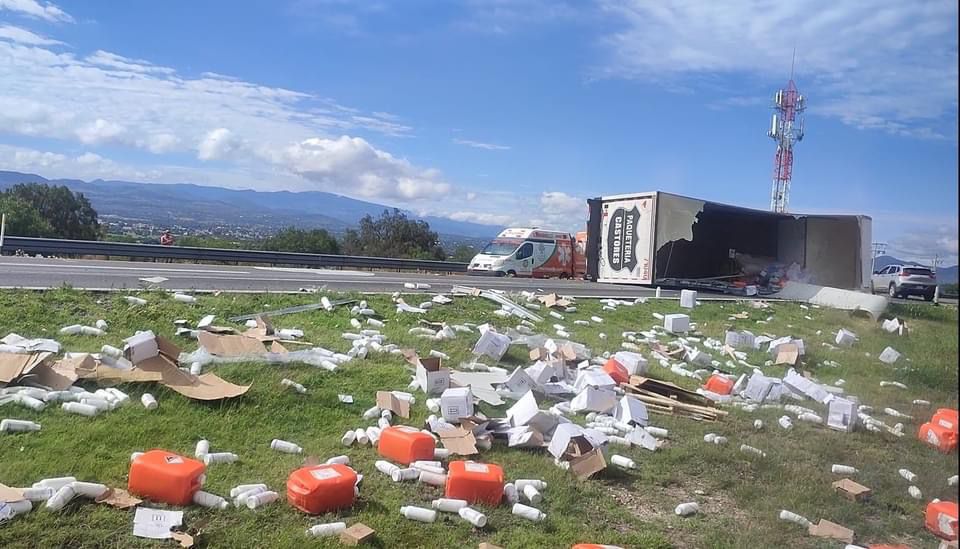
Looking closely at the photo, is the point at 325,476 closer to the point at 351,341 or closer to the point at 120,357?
the point at 120,357

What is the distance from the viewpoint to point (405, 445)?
4.97 metres

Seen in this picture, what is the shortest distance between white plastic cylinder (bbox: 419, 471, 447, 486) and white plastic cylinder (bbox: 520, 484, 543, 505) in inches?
20.8

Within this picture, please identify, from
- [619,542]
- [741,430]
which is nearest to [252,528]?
[619,542]

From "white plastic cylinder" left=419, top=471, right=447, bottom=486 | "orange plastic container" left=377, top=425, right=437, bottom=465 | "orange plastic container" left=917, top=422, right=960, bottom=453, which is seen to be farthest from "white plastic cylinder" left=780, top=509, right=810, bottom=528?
"orange plastic container" left=377, top=425, right=437, bottom=465

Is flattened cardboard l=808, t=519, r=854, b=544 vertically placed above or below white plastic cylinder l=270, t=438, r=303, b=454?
below

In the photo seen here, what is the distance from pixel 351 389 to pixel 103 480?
2.60m

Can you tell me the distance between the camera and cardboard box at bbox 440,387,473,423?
5.81 m

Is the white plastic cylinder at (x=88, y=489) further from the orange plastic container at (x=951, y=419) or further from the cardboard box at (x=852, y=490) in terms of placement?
the cardboard box at (x=852, y=490)

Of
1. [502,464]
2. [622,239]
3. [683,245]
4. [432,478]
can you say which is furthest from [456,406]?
[683,245]

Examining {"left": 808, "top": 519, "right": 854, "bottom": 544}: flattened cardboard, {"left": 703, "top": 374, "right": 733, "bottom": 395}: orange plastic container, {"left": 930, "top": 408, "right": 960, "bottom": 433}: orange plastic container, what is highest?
{"left": 930, "top": 408, "right": 960, "bottom": 433}: orange plastic container

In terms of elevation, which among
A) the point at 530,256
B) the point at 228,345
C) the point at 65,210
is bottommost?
the point at 228,345

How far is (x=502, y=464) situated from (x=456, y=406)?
80 centimetres

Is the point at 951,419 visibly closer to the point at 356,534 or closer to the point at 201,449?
the point at 356,534

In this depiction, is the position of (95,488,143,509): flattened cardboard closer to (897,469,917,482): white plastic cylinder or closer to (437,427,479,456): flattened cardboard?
(437,427,479,456): flattened cardboard
